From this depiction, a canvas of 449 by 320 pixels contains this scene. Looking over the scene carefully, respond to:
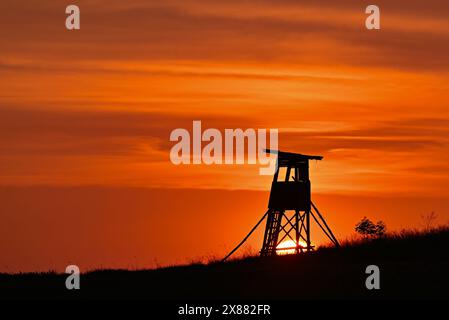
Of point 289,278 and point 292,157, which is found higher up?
point 292,157

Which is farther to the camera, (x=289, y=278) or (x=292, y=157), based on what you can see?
(x=292, y=157)

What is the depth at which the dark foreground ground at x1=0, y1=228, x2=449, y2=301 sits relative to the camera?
27.6 m

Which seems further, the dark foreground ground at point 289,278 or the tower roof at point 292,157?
the tower roof at point 292,157

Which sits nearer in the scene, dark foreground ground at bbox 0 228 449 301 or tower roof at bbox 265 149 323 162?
dark foreground ground at bbox 0 228 449 301

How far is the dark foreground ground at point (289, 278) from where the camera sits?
90.6ft

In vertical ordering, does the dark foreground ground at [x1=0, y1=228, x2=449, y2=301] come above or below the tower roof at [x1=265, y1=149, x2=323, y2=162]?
below

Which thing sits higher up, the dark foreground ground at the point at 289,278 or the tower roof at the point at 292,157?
the tower roof at the point at 292,157

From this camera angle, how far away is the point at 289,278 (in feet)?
98.8
